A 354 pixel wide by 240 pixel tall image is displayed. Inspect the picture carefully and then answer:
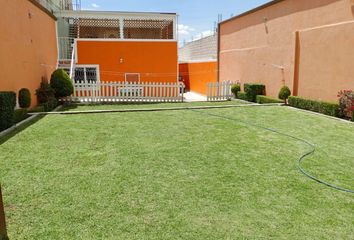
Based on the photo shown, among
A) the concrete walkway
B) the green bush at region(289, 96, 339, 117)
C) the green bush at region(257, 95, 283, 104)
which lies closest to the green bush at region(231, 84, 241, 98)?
the concrete walkway

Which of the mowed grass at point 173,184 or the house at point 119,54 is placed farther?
the house at point 119,54

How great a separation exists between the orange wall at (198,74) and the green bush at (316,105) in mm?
8497

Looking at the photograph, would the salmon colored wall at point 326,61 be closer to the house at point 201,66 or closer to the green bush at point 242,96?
the green bush at point 242,96

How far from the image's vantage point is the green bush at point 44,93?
11352mm

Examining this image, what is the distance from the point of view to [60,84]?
12242 millimetres

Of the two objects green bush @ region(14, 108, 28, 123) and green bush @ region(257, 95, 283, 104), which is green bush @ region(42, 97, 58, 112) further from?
green bush @ region(257, 95, 283, 104)

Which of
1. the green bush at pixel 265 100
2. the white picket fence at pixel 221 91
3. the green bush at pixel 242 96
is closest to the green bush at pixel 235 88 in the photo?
the white picket fence at pixel 221 91

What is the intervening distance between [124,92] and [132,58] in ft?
10.4

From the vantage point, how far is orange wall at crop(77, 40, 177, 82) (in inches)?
648

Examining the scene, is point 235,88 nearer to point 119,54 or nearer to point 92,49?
point 119,54

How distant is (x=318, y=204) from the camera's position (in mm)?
3459

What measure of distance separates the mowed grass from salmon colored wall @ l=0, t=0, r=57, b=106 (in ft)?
8.95

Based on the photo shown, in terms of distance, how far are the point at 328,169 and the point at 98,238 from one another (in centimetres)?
371

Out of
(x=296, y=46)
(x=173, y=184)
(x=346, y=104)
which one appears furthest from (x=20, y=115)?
(x=296, y=46)
